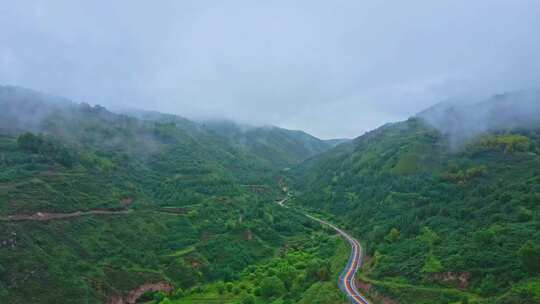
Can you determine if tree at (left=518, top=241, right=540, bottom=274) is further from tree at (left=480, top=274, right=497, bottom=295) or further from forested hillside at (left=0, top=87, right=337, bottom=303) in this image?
forested hillside at (left=0, top=87, right=337, bottom=303)

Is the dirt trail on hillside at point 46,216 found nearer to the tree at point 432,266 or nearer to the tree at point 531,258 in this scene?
the tree at point 432,266

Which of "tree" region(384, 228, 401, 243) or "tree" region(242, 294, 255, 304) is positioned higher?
"tree" region(384, 228, 401, 243)

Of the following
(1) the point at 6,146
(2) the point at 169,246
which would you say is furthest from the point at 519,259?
(1) the point at 6,146

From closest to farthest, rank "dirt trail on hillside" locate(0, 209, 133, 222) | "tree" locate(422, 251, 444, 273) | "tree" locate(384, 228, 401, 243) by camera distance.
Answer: "tree" locate(422, 251, 444, 273)
"dirt trail on hillside" locate(0, 209, 133, 222)
"tree" locate(384, 228, 401, 243)

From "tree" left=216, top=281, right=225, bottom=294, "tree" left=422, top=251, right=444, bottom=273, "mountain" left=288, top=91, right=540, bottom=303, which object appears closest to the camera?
"mountain" left=288, top=91, right=540, bottom=303

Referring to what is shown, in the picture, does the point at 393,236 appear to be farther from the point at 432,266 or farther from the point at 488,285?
the point at 488,285

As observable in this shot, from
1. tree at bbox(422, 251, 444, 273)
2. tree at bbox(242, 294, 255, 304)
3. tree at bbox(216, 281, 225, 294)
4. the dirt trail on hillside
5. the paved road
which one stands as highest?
the dirt trail on hillside

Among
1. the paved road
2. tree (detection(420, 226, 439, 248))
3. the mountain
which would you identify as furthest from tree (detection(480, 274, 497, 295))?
tree (detection(420, 226, 439, 248))

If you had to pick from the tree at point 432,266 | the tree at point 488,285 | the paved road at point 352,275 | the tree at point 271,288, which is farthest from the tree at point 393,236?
the tree at point 488,285
